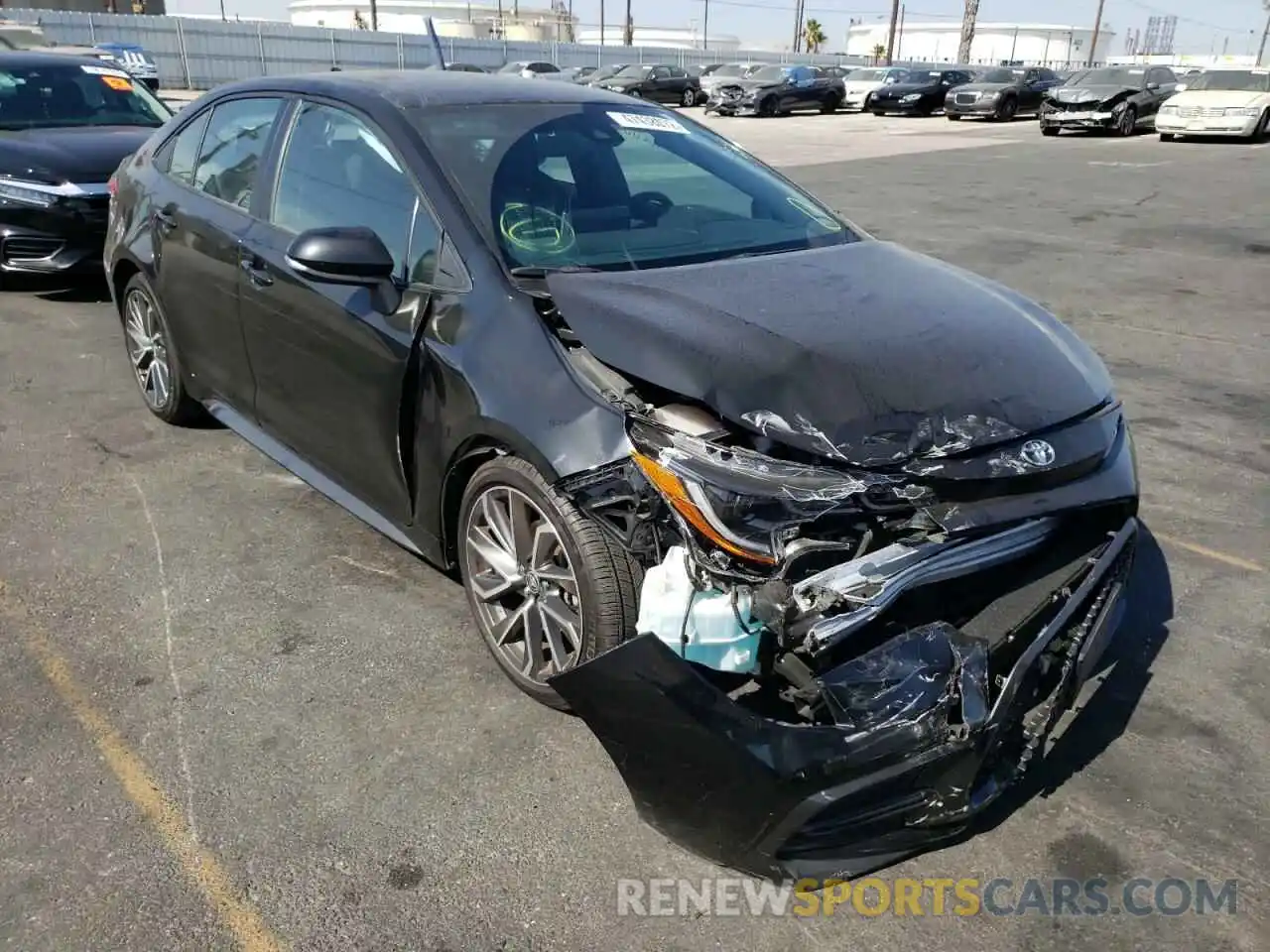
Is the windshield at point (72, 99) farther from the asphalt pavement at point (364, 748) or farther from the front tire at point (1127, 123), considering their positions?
the front tire at point (1127, 123)

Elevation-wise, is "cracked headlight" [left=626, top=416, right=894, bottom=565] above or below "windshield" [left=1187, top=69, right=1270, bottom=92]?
above

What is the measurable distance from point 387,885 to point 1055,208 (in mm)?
12405

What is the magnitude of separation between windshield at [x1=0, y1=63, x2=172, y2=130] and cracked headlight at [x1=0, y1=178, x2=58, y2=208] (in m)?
1.15

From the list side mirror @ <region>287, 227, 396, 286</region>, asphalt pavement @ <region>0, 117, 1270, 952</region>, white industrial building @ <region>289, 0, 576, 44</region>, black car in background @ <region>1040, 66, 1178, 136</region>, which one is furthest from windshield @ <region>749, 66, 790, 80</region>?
white industrial building @ <region>289, 0, 576, 44</region>

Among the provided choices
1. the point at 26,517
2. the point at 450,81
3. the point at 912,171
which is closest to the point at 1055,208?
the point at 912,171

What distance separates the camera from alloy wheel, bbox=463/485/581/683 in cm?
275

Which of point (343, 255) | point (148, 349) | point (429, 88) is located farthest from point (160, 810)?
point (148, 349)

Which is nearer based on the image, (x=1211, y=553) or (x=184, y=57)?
(x=1211, y=553)

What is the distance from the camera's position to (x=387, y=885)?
2.31m

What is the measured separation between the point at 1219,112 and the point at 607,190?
75.5 ft

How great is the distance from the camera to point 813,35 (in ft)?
342

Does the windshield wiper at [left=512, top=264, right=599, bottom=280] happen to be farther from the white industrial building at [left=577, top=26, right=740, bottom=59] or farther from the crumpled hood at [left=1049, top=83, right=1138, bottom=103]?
the white industrial building at [left=577, top=26, right=740, bottom=59]

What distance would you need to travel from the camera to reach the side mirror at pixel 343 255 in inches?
116

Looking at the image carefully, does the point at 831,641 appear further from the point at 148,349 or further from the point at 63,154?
the point at 63,154
